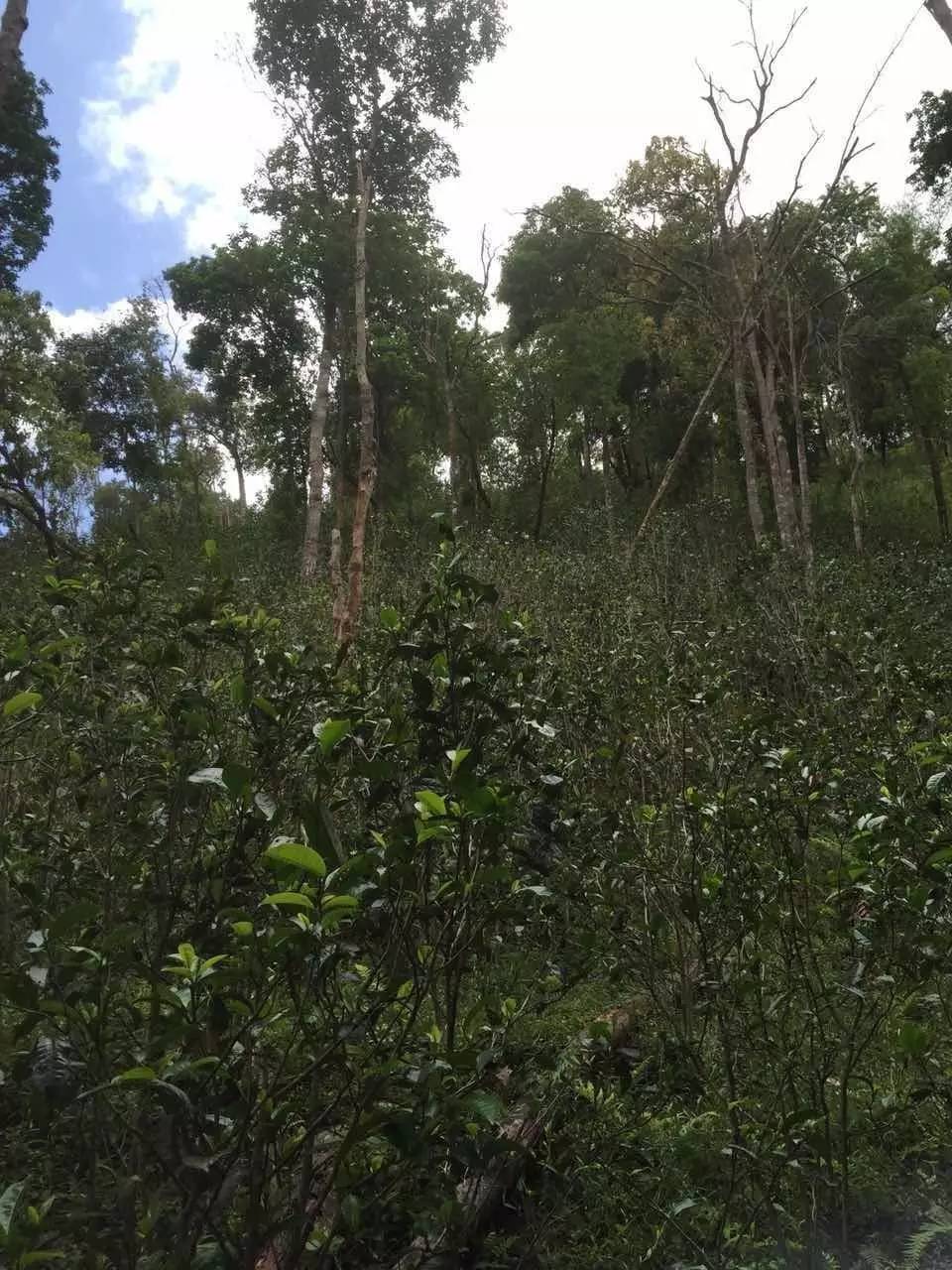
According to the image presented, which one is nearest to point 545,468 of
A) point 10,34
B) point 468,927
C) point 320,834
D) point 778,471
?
point 778,471

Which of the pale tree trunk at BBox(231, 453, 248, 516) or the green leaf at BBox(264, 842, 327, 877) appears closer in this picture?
the green leaf at BBox(264, 842, 327, 877)

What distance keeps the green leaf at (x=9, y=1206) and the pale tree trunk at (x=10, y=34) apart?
778 cm

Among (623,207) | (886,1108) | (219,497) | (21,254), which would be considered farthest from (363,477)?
(219,497)

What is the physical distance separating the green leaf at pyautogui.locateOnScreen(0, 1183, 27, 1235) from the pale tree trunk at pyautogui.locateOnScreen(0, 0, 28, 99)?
25.5 ft

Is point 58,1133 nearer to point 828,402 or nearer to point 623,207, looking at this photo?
point 623,207

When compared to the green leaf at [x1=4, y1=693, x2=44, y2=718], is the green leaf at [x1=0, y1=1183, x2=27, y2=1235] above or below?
below

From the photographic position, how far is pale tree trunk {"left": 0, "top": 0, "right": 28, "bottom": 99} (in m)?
6.59

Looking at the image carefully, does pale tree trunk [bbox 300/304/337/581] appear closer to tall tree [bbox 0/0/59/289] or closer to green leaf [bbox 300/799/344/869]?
tall tree [bbox 0/0/59/289]

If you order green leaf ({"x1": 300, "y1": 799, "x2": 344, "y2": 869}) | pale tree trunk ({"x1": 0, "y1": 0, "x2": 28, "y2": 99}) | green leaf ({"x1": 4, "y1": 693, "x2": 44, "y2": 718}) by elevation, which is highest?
pale tree trunk ({"x1": 0, "y1": 0, "x2": 28, "y2": 99})

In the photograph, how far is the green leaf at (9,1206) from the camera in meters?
1.20

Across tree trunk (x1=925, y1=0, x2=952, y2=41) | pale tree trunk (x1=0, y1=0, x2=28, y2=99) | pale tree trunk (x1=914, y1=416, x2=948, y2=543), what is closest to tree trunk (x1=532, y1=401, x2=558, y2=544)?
pale tree trunk (x1=914, y1=416, x2=948, y2=543)

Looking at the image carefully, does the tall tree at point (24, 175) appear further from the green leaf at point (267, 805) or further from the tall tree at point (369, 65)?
the green leaf at point (267, 805)

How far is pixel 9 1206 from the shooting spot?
48.5 inches

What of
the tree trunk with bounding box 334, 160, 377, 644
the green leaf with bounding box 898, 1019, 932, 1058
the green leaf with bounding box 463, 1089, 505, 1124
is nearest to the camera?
the green leaf with bounding box 463, 1089, 505, 1124
